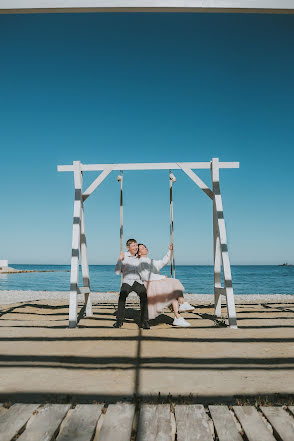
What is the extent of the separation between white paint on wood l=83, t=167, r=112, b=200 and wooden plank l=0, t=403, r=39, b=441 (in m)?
4.43

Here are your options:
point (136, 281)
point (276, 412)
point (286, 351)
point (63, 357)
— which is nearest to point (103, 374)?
point (63, 357)

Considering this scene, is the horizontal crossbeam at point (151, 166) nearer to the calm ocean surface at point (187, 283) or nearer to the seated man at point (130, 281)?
the seated man at point (130, 281)

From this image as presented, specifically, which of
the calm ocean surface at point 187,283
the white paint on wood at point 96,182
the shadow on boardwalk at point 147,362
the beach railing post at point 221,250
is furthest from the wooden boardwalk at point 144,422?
the calm ocean surface at point 187,283

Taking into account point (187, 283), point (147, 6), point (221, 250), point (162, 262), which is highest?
point (147, 6)

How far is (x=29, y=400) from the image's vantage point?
2.50m

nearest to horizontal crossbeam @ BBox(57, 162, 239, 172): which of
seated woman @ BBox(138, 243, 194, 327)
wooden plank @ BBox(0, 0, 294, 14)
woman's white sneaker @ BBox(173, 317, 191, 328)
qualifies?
seated woman @ BBox(138, 243, 194, 327)

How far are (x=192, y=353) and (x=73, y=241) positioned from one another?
2876 mm

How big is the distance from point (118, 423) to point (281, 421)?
945 mm

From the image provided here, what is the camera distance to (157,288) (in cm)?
591

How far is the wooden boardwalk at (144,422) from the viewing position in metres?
1.90

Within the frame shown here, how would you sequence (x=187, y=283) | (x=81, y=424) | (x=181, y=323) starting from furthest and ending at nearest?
(x=187, y=283) < (x=181, y=323) < (x=81, y=424)

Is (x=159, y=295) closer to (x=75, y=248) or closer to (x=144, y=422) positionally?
(x=75, y=248)

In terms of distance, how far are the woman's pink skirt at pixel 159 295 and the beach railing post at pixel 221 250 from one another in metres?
0.82

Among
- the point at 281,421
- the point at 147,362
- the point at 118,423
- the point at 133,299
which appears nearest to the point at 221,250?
the point at 147,362
